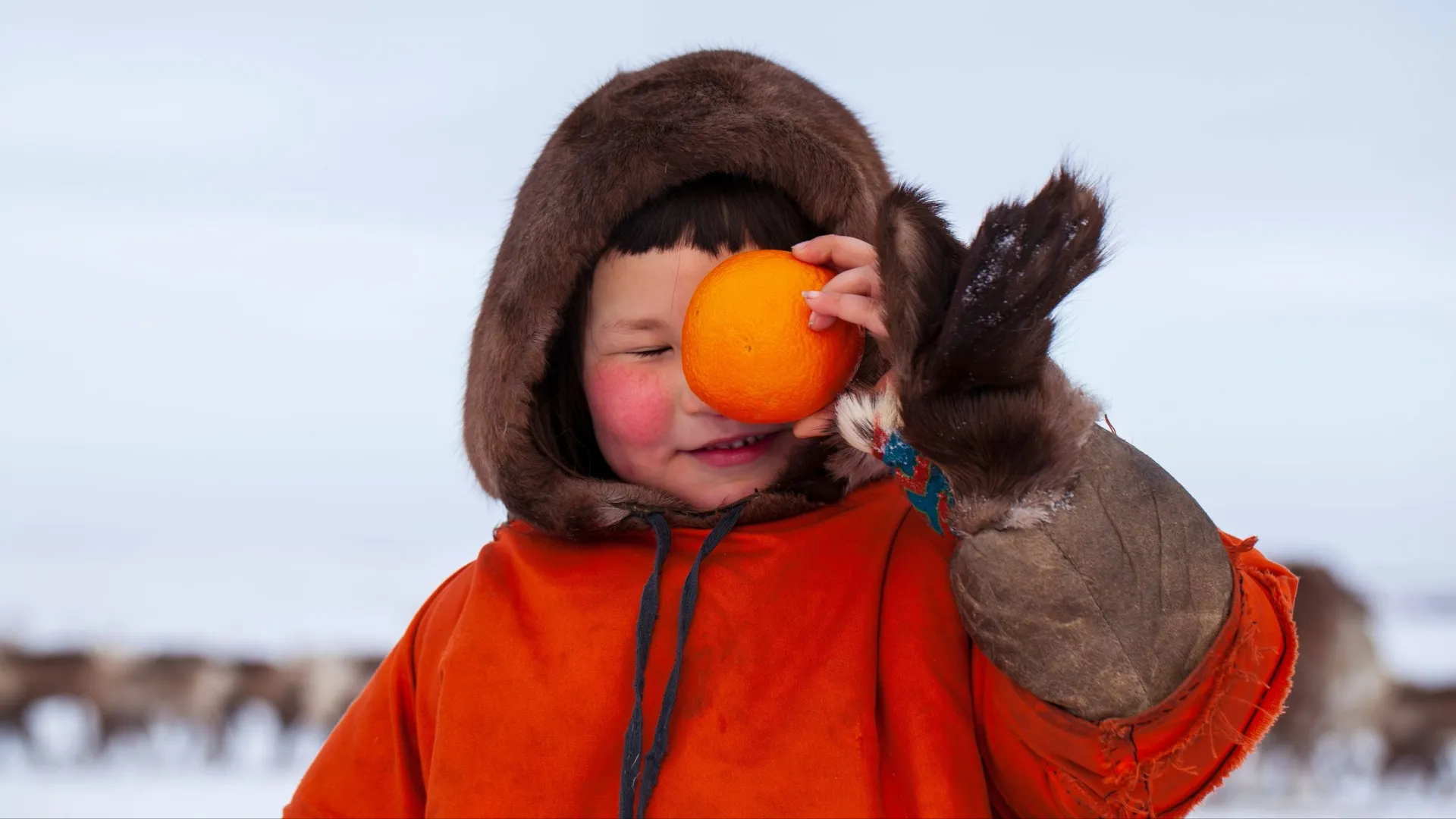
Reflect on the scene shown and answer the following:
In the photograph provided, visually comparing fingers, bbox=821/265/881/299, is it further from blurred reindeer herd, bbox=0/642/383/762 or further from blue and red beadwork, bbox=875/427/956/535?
blurred reindeer herd, bbox=0/642/383/762

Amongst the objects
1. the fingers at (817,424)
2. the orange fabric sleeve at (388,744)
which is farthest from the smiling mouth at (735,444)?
the orange fabric sleeve at (388,744)

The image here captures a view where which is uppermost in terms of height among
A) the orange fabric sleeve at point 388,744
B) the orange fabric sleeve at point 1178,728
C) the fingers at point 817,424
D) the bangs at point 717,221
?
the bangs at point 717,221

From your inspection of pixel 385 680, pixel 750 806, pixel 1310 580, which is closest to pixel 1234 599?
pixel 750 806

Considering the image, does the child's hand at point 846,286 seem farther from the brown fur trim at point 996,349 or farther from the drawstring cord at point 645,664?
the drawstring cord at point 645,664

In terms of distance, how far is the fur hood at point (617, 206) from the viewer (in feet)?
4.16

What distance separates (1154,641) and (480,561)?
2.55ft

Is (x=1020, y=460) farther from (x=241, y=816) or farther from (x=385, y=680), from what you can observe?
(x=241, y=816)

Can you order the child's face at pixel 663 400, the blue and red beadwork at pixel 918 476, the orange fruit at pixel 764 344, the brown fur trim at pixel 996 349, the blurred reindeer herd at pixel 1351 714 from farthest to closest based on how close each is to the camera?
the blurred reindeer herd at pixel 1351 714 → the child's face at pixel 663 400 → the orange fruit at pixel 764 344 → the blue and red beadwork at pixel 918 476 → the brown fur trim at pixel 996 349

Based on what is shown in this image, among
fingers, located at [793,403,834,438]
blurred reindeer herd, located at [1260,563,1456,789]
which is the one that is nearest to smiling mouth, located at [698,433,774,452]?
fingers, located at [793,403,834,438]

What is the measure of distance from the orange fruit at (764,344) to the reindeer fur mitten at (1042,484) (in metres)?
0.20

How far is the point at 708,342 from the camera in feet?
3.61

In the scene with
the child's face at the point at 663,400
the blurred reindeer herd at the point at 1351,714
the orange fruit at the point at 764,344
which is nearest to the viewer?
the orange fruit at the point at 764,344

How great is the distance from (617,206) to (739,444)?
0.31 meters

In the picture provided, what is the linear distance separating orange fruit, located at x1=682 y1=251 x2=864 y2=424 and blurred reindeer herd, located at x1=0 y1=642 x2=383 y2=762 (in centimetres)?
344
